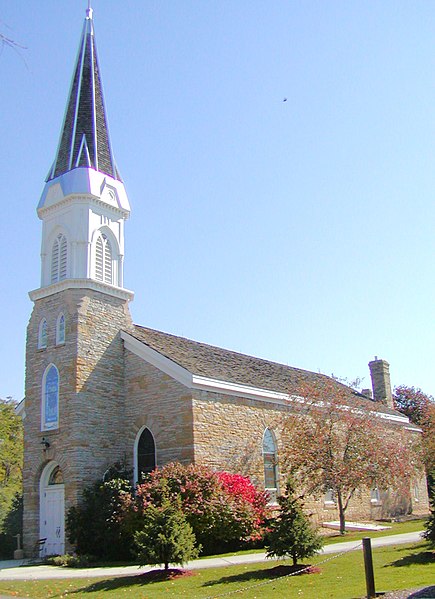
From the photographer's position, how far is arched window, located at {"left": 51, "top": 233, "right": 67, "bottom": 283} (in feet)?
86.3

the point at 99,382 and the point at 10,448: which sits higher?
the point at 99,382

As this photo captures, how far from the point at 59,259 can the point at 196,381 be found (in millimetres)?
7676

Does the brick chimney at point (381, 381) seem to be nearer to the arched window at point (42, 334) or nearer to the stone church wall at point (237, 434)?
the stone church wall at point (237, 434)

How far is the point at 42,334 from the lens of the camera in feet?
85.1

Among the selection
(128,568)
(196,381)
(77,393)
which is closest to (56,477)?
(77,393)

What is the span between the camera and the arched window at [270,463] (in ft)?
88.7

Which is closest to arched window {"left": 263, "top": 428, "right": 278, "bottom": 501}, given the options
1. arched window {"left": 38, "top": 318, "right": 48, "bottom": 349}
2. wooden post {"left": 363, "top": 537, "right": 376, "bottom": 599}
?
arched window {"left": 38, "top": 318, "right": 48, "bottom": 349}

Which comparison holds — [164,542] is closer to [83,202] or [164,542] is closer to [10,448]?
[83,202]

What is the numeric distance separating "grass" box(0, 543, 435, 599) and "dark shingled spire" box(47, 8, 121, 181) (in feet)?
55.1

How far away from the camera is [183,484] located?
21281 millimetres

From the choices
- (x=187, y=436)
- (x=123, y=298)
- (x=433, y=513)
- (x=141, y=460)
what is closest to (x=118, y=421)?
(x=141, y=460)

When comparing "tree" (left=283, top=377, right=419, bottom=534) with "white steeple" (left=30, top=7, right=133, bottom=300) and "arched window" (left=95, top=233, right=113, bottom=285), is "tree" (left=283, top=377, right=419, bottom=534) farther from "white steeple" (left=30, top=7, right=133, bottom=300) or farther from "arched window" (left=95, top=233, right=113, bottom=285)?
"arched window" (left=95, top=233, right=113, bottom=285)

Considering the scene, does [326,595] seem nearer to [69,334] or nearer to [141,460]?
[141,460]

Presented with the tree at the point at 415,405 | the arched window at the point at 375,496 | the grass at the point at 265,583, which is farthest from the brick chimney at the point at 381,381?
the grass at the point at 265,583
